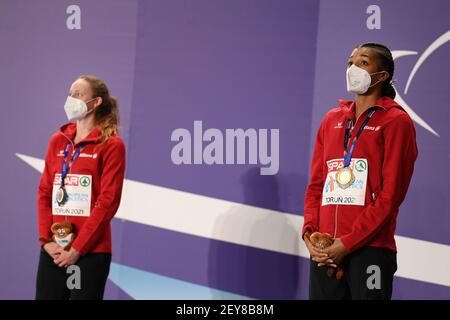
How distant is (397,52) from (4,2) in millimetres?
2728

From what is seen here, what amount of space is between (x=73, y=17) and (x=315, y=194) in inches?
92.2

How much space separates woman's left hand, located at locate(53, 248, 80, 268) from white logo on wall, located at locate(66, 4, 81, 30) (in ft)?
6.27

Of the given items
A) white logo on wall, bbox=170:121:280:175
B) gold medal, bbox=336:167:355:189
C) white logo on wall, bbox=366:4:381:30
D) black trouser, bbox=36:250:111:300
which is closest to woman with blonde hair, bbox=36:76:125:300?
black trouser, bbox=36:250:111:300

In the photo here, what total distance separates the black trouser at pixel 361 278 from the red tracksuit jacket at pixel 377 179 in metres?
0.05

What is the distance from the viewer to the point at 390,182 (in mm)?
2865

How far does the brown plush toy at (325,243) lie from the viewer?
2.88 meters

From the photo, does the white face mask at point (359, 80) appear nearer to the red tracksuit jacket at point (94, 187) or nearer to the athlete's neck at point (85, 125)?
the red tracksuit jacket at point (94, 187)

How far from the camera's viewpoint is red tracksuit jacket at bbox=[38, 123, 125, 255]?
326 cm

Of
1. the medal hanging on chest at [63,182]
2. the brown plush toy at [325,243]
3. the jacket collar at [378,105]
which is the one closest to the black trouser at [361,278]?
the brown plush toy at [325,243]

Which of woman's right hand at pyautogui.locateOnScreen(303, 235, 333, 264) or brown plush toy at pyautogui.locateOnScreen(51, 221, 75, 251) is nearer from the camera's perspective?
woman's right hand at pyautogui.locateOnScreen(303, 235, 333, 264)

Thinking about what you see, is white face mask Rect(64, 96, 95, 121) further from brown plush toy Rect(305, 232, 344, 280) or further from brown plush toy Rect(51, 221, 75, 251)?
brown plush toy Rect(305, 232, 344, 280)
